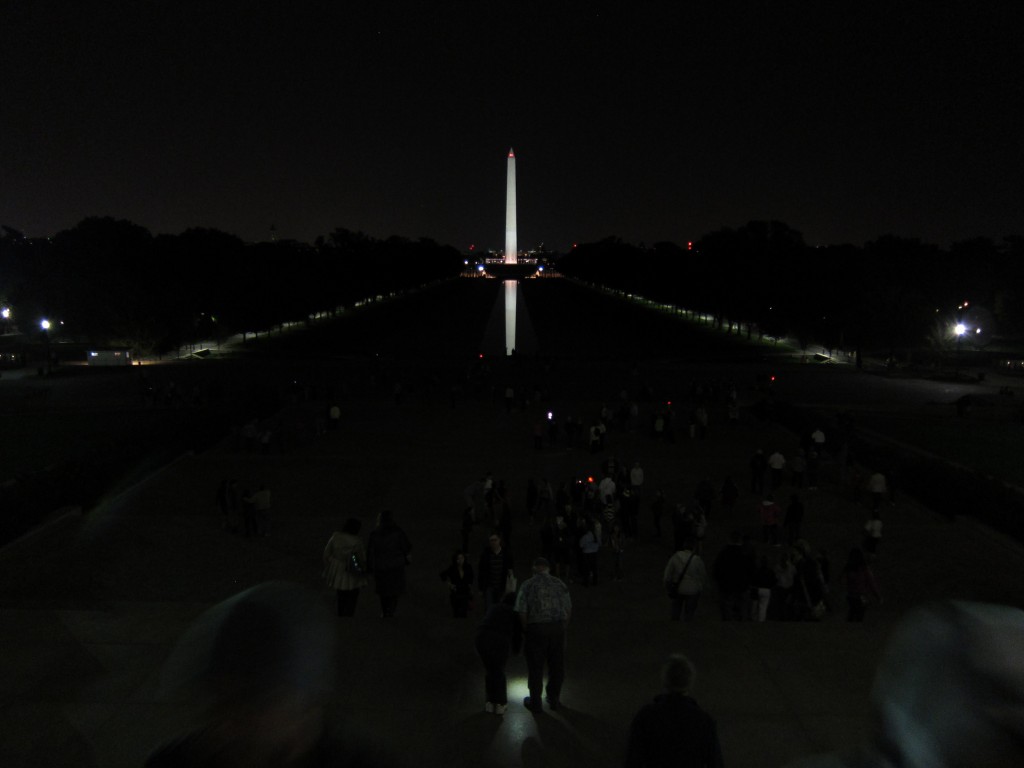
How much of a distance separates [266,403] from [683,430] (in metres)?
15.7

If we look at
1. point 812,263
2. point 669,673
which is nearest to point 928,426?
point 669,673

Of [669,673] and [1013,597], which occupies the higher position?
[669,673]

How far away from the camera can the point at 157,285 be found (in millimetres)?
70812

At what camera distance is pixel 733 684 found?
7.27 m

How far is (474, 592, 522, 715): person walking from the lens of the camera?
259 inches

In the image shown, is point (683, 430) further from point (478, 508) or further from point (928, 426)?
point (478, 508)


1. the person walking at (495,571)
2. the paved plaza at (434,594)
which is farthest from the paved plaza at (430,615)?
the person walking at (495,571)

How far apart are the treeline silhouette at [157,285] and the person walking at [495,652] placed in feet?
190

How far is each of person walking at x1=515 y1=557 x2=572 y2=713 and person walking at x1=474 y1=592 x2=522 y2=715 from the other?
0.15 m

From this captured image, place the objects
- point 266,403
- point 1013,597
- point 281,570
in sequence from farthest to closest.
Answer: point 266,403 < point 281,570 < point 1013,597

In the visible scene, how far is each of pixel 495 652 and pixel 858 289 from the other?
74.8m

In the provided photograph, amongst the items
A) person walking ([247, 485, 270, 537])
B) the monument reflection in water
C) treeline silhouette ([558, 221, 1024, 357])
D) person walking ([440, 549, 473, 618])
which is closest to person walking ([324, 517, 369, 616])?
person walking ([440, 549, 473, 618])

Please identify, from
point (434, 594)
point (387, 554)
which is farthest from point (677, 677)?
point (434, 594)

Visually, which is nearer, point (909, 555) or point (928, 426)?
point (909, 555)
